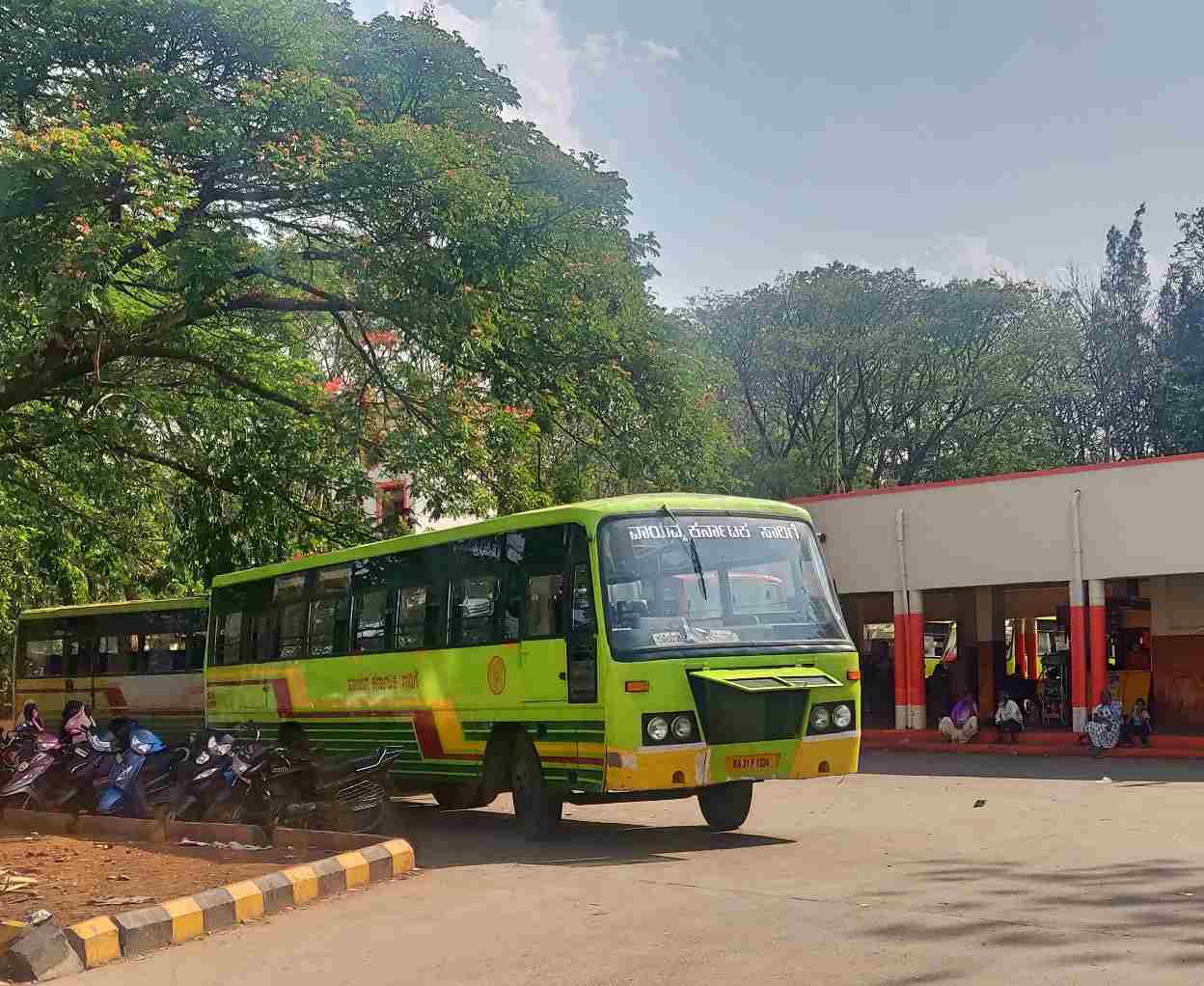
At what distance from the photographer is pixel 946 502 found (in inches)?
1131

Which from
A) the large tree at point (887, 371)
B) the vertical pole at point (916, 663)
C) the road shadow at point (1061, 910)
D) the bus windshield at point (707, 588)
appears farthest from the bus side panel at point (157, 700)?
the large tree at point (887, 371)

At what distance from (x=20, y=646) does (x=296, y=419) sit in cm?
1645

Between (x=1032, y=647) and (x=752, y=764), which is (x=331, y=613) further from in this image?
(x=1032, y=647)

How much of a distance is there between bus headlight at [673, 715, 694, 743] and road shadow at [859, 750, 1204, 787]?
903 centimetres

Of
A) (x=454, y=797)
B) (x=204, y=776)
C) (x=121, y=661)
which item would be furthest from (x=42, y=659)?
(x=204, y=776)

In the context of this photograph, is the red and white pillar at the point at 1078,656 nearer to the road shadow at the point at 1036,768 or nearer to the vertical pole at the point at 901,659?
the road shadow at the point at 1036,768

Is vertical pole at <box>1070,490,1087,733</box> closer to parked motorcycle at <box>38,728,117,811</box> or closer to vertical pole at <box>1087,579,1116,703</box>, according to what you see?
vertical pole at <box>1087,579,1116,703</box>

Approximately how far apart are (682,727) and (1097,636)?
656 inches

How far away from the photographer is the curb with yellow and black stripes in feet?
25.5

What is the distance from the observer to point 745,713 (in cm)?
1146

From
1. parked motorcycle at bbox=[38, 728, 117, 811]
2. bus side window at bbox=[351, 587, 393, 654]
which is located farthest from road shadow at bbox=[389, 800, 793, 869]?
parked motorcycle at bbox=[38, 728, 117, 811]

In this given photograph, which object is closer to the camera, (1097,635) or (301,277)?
(301,277)

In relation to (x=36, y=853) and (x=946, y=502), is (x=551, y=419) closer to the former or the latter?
(x=36, y=853)

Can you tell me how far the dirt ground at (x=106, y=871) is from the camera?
29.6 feet
